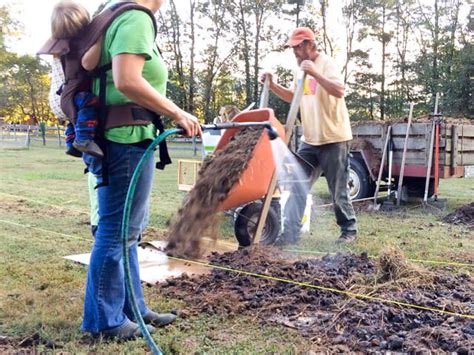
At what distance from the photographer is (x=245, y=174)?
360cm

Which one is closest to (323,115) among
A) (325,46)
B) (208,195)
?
(208,195)

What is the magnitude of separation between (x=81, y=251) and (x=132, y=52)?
8.20 ft

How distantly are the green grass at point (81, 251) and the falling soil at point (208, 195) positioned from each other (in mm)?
590

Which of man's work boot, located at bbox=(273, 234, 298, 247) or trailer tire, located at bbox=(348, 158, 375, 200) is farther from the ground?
trailer tire, located at bbox=(348, 158, 375, 200)

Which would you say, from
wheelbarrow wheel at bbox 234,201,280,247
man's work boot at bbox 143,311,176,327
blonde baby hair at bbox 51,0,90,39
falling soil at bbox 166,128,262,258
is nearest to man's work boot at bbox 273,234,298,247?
wheelbarrow wheel at bbox 234,201,280,247

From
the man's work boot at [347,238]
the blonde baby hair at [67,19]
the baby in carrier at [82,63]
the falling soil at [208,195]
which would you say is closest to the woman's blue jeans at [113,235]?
the baby in carrier at [82,63]

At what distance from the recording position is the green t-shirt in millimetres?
1967

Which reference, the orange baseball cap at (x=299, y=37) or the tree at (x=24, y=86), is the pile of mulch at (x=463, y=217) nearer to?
the orange baseball cap at (x=299, y=37)

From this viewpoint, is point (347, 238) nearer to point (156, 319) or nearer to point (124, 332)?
point (156, 319)

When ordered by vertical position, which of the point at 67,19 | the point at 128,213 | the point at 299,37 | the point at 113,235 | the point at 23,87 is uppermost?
the point at 23,87

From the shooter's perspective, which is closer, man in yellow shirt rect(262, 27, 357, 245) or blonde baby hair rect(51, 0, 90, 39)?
blonde baby hair rect(51, 0, 90, 39)

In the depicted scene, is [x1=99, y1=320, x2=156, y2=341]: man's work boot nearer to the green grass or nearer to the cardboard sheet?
the green grass

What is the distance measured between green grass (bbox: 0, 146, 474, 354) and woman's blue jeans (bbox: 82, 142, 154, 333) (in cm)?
14

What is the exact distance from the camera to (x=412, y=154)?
22.7 ft
